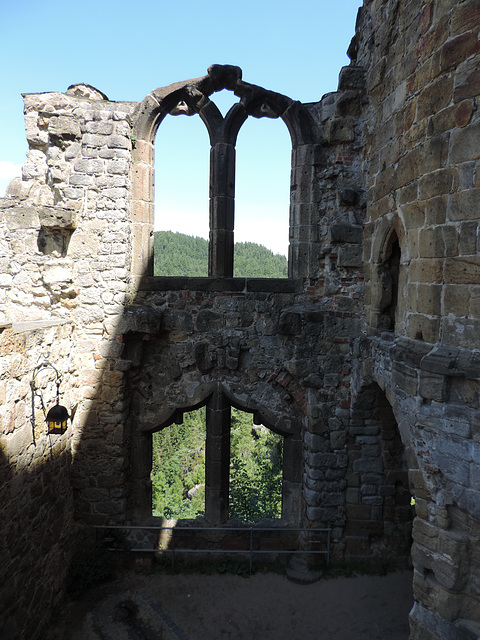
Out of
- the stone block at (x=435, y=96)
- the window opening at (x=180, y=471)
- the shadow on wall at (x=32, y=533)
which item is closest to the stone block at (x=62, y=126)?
the shadow on wall at (x=32, y=533)

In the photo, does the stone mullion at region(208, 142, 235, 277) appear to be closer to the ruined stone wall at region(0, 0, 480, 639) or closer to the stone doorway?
the ruined stone wall at region(0, 0, 480, 639)

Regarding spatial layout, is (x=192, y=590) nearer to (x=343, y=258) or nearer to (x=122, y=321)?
(x=122, y=321)

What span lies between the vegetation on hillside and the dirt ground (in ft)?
6.27

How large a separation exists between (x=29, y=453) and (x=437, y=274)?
413 centimetres

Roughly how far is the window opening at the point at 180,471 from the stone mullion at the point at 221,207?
18.0 ft

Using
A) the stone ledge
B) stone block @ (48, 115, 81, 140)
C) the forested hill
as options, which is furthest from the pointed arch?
the forested hill

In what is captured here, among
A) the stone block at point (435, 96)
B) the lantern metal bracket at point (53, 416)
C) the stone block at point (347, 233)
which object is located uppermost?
the stone block at point (435, 96)

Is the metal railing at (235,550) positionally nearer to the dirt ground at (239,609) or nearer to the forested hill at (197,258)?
the dirt ground at (239,609)

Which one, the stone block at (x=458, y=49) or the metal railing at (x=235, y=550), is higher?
the stone block at (x=458, y=49)

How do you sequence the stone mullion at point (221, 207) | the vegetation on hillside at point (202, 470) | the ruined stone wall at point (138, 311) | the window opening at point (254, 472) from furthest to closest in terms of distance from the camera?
the vegetation on hillside at point (202, 470)
the window opening at point (254, 472)
the stone mullion at point (221, 207)
the ruined stone wall at point (138, 311)

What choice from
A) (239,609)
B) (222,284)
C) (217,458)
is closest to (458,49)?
(222,284)

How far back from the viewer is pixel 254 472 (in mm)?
11414

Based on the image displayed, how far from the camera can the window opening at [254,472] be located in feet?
23.9

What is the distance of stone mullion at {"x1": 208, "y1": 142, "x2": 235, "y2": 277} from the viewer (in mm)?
5590
